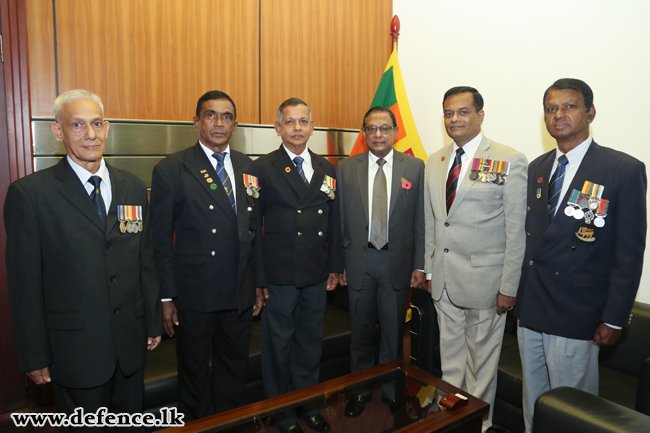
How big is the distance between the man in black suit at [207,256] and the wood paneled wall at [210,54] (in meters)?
0.96

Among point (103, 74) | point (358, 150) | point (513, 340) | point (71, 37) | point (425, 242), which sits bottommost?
point (513, 340)

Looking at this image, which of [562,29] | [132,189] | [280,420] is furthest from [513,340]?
[132,189]

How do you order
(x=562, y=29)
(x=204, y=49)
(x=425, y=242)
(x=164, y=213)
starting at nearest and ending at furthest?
(x=164, y=213) → (x=425, y=242) → (x=562, y=29) → (x=204, y=49)

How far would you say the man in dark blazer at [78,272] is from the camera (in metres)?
1.49

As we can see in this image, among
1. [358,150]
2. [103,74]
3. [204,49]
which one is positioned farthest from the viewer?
[358,150]

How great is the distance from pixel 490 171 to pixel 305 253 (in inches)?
41.4

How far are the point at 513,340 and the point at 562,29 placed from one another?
2.09 meters

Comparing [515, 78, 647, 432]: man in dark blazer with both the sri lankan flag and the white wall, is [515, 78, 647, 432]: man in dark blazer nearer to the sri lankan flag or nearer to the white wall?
the white wall

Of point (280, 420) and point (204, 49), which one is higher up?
point (204, 49)

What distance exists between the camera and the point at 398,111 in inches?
147

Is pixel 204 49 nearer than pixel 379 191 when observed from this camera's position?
No

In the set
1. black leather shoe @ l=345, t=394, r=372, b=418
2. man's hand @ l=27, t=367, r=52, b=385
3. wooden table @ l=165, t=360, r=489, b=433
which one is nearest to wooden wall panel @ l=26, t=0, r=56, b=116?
man's hand @ l=27, t=367, r=52, b=385

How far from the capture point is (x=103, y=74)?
2.70 meters

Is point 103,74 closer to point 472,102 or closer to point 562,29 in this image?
point 472,102
